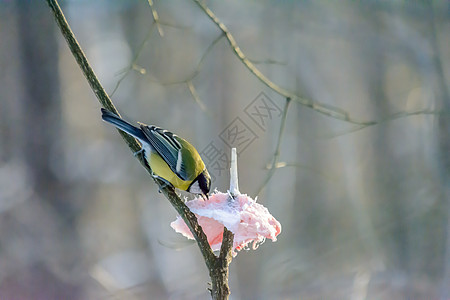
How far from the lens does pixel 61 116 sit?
1264 mm

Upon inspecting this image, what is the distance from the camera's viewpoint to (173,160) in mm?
635

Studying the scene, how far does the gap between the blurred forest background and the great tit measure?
0.54m

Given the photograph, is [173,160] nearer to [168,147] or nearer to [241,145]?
[168,147]

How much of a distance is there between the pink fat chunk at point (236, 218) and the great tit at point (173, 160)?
13 cm

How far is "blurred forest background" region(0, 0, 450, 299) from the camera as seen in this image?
125cm

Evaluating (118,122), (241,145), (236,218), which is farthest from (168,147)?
(241,145)

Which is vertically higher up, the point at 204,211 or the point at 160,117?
the point at 160,117

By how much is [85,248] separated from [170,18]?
859 mm

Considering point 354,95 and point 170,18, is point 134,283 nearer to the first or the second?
point 170,18

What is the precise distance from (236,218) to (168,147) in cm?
29

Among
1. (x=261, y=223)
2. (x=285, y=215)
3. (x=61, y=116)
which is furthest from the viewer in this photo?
(x=285, y=215)

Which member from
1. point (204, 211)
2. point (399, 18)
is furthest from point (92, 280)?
point (399, 18)

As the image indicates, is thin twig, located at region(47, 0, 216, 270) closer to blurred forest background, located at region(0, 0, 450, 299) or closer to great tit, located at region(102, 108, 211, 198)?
great tit, located at region(102, 108, 211, 198)

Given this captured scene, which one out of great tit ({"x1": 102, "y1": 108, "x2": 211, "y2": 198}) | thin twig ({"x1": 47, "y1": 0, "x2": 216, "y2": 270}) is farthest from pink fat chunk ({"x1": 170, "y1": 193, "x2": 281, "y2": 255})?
great tit ({"x1": 102, "y1": 108, "x2": 211, "y2": 198})
